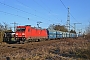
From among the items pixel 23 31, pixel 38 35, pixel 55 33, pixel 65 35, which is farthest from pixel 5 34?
pixel 65 35

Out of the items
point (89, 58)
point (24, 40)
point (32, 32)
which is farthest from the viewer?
point (32, 32)

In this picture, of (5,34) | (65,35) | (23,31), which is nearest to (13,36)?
(5,34)

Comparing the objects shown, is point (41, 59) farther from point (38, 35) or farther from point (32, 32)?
point (38, 35)

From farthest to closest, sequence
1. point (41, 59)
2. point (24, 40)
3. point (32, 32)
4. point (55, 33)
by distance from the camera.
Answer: point (55, 33)
point (32, 32)
point (24, 40)
point (41, 59)

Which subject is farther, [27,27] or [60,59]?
[27,27]

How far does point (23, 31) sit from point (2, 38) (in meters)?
4.58

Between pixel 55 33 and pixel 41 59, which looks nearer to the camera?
pixel 41 59

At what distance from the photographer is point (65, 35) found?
8219 centimetres

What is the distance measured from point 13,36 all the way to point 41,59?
30095 millimetres

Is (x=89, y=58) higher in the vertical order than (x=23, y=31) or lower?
lower

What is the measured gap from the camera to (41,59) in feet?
38.8

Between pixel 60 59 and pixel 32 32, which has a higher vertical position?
pixel 32 32

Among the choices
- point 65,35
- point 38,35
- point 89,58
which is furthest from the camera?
point 65,35

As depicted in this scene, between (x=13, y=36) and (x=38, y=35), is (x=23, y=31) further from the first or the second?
(x=38, y=35)
